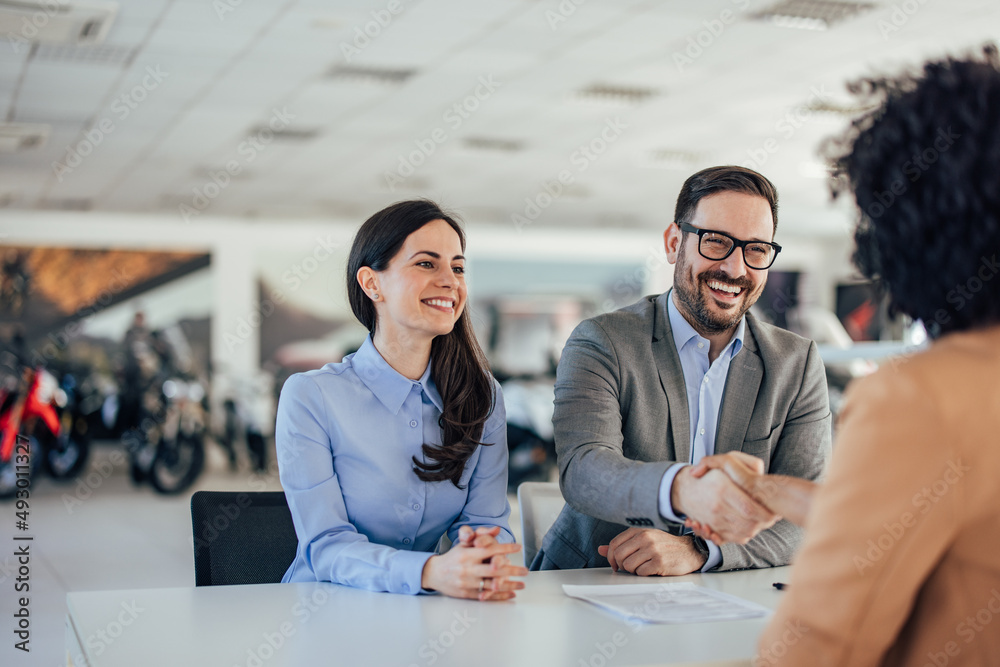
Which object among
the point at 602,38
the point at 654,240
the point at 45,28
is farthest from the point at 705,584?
the point at 654,240

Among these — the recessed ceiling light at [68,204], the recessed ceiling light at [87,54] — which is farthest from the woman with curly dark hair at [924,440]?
the recessed ceiling light at [68,204]

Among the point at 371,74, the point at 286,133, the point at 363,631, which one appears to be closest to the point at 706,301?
the point at 363,631

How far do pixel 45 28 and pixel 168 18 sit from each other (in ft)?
2.02

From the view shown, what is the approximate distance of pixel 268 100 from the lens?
6.18 meters

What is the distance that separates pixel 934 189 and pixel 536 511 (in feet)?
4.51

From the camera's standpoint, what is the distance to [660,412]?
6.35ft

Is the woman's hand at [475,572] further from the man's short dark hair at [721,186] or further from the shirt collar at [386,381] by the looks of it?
the man's short dark hair at [721,186]

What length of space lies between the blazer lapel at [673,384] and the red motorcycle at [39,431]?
610 cm

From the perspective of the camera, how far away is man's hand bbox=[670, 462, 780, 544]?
1.42 meters

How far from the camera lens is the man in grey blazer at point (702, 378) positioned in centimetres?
189

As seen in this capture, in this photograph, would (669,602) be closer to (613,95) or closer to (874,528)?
(874,528)

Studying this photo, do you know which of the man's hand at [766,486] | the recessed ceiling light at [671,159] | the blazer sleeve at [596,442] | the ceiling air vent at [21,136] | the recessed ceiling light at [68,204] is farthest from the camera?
the recessed ceiling light at [68,204]

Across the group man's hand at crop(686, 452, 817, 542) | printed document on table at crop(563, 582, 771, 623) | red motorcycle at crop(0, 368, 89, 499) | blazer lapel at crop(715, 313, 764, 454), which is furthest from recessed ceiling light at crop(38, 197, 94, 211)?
man's hand at crop(686, 452, 817, 542)

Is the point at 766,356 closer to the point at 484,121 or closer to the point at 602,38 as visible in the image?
the point at 602,38
